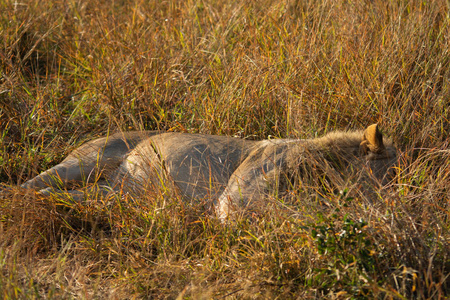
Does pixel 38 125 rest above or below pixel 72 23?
below

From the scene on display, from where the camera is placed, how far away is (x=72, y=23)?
20.9ft

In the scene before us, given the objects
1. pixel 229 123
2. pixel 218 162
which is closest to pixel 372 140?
pixel 218 162

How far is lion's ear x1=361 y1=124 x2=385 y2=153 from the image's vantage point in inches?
143

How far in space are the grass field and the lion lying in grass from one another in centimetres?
20

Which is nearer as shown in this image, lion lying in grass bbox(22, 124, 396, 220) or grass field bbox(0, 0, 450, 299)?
grass field bbox(0, 0, 450, 299)

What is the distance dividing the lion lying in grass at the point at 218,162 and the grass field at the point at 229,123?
0.66 ft

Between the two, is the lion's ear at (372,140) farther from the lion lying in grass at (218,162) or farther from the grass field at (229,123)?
the grass field at (229,123)

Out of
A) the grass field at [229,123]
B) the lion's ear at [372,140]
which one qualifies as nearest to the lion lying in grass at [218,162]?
the lion's ear at [372,140]

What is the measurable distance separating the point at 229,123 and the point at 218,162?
2.29 feet

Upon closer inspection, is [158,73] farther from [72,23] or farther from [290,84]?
[72,23]

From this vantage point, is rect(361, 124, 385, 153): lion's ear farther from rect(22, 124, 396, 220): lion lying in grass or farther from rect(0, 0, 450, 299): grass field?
rect(0, 0, 450, 299): grass field

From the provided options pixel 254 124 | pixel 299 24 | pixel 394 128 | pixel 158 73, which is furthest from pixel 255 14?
pixel 394 128

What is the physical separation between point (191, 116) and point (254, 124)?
636 millimetres

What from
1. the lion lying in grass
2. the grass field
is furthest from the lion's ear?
the grass field
